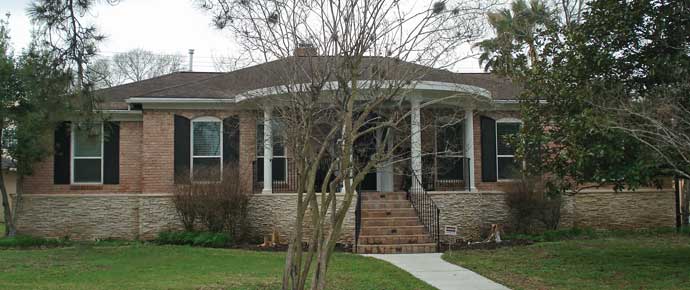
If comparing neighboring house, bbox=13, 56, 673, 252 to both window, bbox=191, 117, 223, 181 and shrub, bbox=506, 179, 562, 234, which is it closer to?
window, bbox=191, 117, 223, 181

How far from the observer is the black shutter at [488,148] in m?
19.1

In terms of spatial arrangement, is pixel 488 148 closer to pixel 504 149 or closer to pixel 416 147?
pixel 504 149

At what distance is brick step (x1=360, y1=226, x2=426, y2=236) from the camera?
15.4 meters

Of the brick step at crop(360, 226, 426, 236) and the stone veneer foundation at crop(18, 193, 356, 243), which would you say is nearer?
the brick step at crop(360, 226, 426, 236)

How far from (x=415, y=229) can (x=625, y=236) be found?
610 cm

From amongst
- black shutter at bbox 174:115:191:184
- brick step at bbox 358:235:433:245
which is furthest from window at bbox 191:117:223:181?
brick step at bbox 358:235:433:245

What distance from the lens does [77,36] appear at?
28.6 feet

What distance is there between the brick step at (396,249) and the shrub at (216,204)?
11.4ft

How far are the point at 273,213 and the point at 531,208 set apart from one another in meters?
6.59

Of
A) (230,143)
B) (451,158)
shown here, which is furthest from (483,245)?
(230,143)

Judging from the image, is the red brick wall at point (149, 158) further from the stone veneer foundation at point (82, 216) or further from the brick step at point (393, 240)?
the brick step at point (393, 240)

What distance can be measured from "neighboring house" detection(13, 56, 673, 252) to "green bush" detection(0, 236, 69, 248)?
0.90m

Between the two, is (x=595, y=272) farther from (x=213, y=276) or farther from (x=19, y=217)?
(x=19, y=217)

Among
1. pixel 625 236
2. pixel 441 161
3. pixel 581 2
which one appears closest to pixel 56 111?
pixel 441 161
